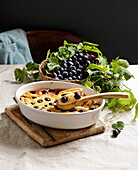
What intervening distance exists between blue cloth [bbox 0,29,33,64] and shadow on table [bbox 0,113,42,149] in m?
1.23

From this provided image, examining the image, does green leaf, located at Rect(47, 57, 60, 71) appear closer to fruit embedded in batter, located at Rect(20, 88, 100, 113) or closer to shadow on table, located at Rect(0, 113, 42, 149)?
fruit embedded in batter, located at Rect(20, 88, 100, 113)

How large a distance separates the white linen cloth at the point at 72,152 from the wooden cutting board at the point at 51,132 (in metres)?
0.02

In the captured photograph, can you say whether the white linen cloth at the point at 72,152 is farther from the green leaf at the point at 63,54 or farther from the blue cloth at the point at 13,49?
the blue cloth at the point at 13,49

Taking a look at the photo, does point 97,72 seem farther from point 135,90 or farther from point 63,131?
point 63,131

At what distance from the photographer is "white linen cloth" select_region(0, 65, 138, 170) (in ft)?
2.61

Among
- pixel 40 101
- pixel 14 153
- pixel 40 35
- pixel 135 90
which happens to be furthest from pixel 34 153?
pixel 40 35

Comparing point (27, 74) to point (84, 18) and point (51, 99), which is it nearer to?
point (51, 99)

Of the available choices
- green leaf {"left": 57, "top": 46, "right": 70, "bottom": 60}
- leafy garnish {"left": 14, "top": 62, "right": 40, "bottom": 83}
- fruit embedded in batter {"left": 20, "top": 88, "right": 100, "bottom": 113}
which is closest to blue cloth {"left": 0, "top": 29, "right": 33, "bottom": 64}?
leafy garnish {"left": 14, "top": 62, "right": 40, "bottom": 83}

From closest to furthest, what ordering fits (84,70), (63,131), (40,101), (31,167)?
(31,167)
(63,131)
(40,101)
(84,70)

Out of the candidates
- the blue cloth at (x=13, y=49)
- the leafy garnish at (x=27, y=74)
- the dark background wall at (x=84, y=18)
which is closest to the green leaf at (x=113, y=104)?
the leafy garnish at (x=27, y=74)

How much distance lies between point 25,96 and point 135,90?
0.66 m

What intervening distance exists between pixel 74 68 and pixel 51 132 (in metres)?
0.52

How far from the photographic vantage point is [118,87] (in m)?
1.28

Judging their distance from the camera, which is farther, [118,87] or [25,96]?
[118,87]
